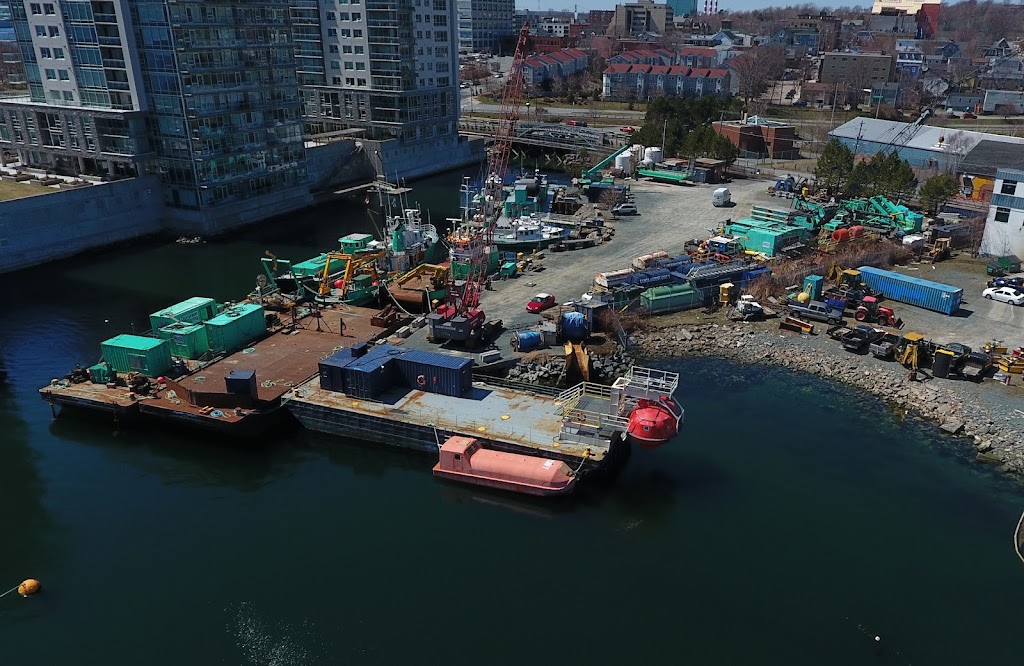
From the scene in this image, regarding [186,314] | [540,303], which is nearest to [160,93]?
[186,314]

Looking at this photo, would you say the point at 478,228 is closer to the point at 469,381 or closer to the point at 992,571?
Answer: the point at 469,381

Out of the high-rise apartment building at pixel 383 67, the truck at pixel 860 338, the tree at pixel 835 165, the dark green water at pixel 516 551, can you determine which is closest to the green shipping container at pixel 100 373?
the dark green water at pixel 516 551

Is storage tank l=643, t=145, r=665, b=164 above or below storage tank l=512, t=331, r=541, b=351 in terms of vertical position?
above

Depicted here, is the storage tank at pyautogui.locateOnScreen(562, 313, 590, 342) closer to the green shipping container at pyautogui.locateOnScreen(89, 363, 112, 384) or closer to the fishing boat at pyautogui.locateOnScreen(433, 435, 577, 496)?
the fishing boat at pyautogui.locateOnScreen(433, 435, 577, 496)

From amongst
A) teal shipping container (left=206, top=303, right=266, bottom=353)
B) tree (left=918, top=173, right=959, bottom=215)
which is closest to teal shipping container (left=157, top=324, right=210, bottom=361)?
teal shipping container (left=206, top=303, right=266, bottom=353)

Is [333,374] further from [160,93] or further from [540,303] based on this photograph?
[160,93]

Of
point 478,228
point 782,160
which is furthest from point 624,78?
point 478,228
